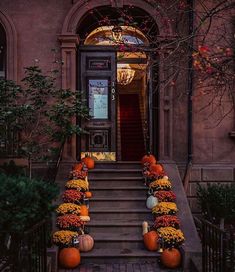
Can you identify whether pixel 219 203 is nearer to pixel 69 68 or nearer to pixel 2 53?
pixel 69 68

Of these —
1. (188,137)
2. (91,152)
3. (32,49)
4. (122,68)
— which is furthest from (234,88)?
(122,68)

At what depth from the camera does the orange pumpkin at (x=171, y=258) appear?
29.0 ft

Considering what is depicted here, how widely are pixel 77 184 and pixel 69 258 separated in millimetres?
2136

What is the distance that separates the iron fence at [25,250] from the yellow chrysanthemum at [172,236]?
266cm

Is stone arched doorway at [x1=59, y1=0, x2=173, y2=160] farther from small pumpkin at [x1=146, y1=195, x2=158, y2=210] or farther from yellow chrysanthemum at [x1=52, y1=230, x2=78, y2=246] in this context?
yellow chrysanthemum at [x1=52, y1=230, x2=78, y2=246]

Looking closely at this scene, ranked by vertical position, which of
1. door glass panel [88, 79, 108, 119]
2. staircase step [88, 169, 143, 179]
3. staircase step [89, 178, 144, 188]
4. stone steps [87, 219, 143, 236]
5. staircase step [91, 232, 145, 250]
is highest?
door glass panel [88, 79, 108, 119]

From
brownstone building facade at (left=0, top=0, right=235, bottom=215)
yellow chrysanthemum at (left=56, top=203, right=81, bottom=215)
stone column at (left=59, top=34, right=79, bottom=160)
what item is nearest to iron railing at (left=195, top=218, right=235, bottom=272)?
yellow chrysanthemum at (left=56, top=203, right=81, bottom=215)

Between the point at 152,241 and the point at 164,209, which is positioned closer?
the point at 152,241

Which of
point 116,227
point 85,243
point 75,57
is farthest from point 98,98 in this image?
point 85,243

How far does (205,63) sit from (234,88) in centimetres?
482

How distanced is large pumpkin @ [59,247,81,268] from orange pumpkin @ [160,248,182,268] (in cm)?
150

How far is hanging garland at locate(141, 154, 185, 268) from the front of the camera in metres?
8.96

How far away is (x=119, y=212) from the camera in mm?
10594

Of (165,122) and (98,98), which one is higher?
(98,98)
